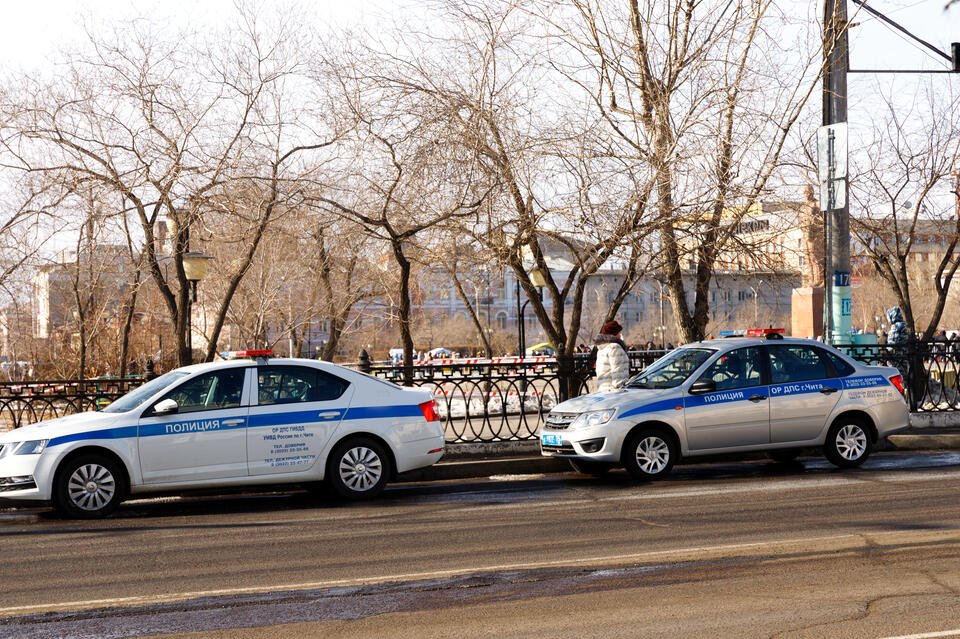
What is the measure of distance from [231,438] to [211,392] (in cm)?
53

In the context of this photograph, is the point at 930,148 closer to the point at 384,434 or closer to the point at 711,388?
the point at 711,388

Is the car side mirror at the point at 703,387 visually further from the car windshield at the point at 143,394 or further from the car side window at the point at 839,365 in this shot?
the car windshield at the point at 143,394

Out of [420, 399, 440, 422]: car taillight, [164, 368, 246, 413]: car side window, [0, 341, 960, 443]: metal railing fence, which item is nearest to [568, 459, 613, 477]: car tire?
[0, 341, 960, 443]: metal railing fence

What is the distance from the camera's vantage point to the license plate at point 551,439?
12438 millimetres

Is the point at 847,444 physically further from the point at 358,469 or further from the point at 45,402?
the point at 45,402

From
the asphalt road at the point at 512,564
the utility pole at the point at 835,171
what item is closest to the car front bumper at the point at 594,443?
the asphalt road at the point at 512,564

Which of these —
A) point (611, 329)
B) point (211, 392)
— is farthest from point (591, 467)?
point (211, 392)

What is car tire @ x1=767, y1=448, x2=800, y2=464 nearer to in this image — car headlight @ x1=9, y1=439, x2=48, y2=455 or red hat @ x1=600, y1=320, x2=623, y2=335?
red hat @ x1=600, y1=320, x2=623, y2=335

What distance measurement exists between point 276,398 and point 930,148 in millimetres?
19737

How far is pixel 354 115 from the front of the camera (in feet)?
55.6

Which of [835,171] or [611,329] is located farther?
[835,171]

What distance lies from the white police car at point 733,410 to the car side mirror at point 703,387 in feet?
0.04

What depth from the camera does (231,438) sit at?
10.7 meters

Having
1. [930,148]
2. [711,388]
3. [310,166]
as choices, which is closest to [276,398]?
[711,388]
